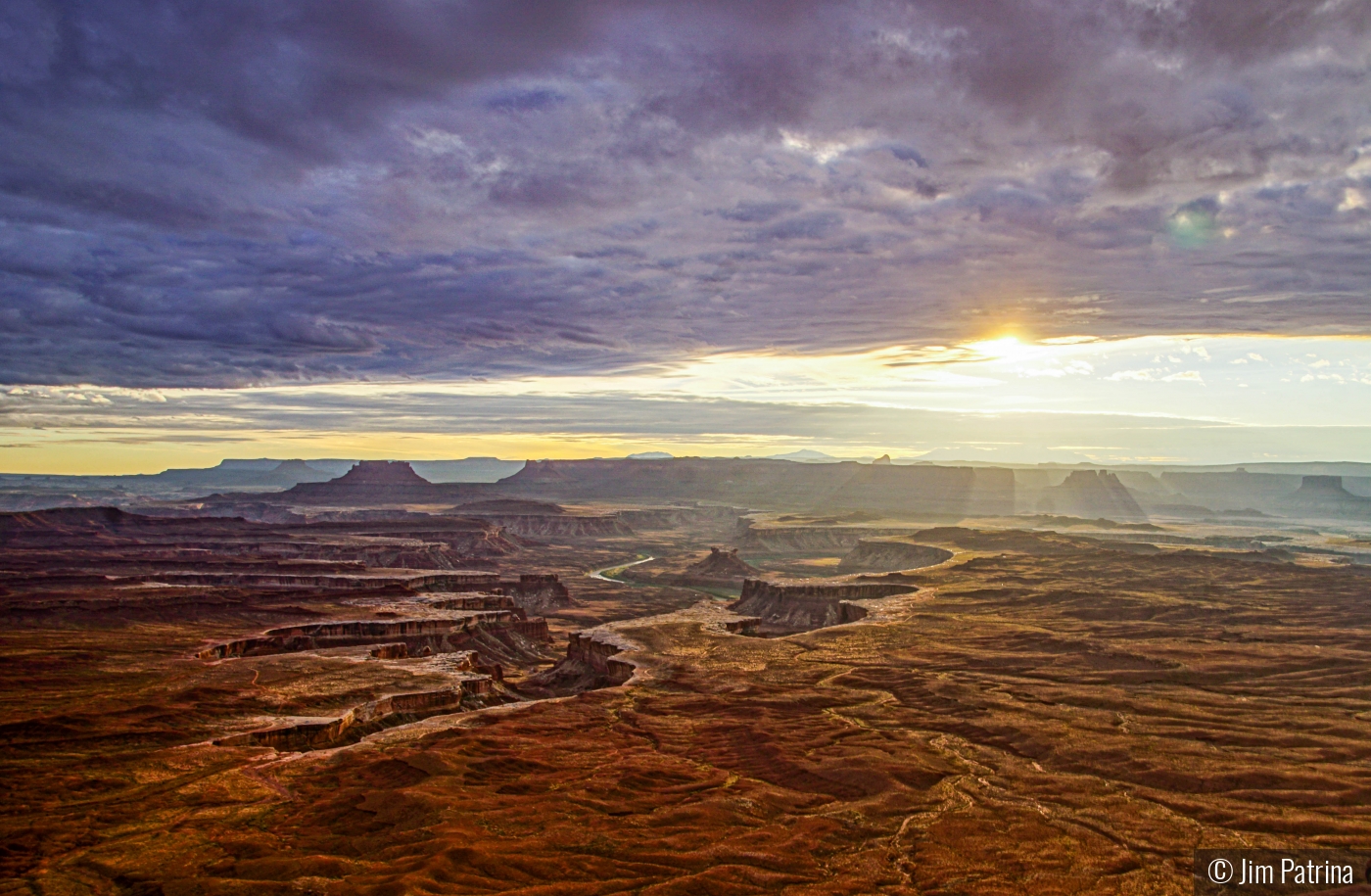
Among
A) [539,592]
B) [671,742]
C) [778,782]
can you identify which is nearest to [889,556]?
[539,592]

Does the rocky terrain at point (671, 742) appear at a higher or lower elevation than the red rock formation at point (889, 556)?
higher

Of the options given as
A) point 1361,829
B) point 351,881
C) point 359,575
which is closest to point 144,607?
point 359,575

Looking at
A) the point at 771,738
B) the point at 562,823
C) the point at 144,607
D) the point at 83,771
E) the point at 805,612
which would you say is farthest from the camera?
the point at 805,612

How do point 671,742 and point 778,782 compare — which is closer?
point 778,782

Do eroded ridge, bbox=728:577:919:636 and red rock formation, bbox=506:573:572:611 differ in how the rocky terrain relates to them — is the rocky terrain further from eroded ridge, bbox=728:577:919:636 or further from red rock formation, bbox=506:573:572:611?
red rock formation, bbox=506:573:572:611

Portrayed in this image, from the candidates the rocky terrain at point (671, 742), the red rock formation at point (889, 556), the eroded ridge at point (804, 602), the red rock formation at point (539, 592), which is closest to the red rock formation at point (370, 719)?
the rocky terrain at point (671, 742)

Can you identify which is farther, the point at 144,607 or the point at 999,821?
the point at 144,607

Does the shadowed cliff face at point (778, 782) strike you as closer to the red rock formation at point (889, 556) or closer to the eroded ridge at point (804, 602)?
the eroded ridge at point (804, 602)

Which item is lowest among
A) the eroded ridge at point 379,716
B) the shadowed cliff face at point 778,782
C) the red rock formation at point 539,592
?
the red rock formation at point 539,592

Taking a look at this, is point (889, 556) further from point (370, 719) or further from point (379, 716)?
point (370, 719)

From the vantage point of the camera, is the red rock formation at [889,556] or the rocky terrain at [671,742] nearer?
the rocky terrain at [671,742]

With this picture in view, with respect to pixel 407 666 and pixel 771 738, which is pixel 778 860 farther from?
pixel 407 666
